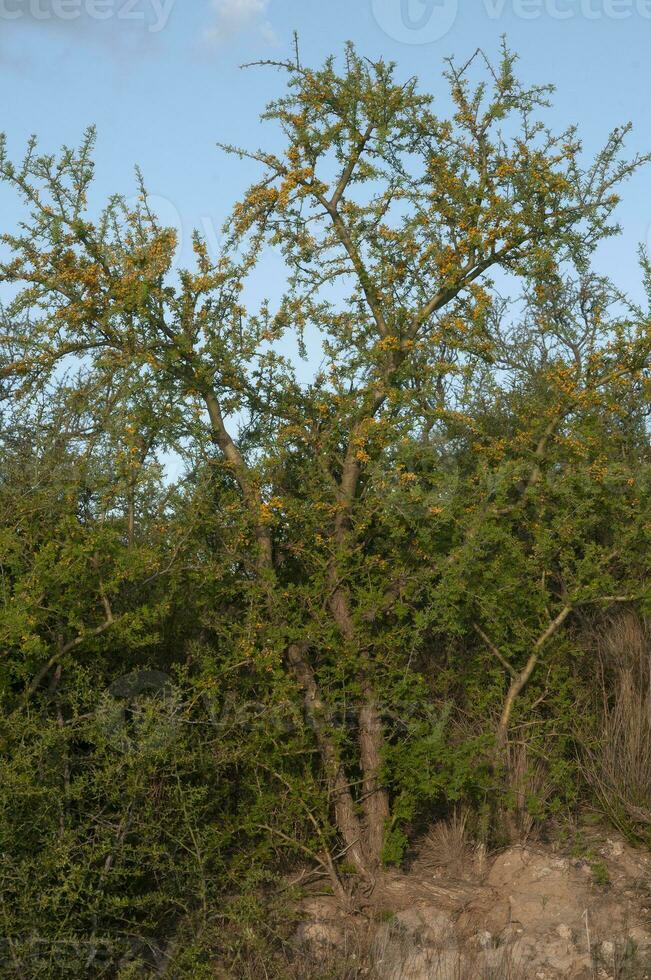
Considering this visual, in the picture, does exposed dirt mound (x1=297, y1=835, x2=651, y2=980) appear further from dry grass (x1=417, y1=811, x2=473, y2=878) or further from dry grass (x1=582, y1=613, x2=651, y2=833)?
dry grass (x1=582, y1=613, x2=651, y2=833)

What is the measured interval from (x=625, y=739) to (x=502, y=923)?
1.43 metres

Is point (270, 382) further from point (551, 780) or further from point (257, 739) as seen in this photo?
point (551, 780)

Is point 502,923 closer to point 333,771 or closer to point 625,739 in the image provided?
point 333,771

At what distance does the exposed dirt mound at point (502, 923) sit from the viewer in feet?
20.1

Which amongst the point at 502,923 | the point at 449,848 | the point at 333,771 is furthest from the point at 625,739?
the point at 333,771

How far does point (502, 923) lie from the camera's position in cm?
640

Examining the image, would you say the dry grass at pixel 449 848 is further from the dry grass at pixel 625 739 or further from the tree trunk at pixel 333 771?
the dry grass at pixel 625 739

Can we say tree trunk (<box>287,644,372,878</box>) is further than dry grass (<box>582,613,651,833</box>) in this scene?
No

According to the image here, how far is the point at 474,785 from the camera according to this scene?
274 inches

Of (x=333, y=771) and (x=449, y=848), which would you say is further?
(x=449, y=848)

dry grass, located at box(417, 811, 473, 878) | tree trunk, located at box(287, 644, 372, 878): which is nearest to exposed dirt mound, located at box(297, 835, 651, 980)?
dry grass, located at box(417, 811, 473, 878)

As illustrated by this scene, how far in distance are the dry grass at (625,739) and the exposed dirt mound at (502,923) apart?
270 mm

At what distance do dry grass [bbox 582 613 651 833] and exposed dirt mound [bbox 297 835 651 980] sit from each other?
0.88 ft

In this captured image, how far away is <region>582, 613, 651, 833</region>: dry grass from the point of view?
7012 millimetres
